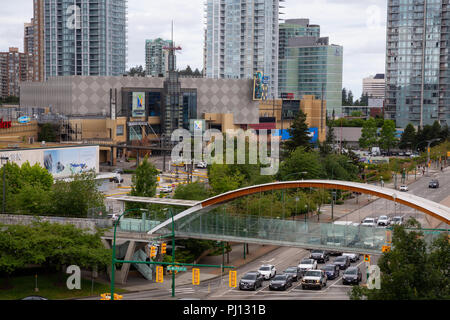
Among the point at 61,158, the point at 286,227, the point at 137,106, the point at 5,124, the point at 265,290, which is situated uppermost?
the point at 137,106

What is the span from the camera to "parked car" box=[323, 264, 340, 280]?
38.2 meters

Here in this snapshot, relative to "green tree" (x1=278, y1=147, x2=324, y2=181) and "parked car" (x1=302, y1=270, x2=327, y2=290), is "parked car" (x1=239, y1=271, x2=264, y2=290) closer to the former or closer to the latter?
"parked car" (x1=302, y1=270, x2=327, y2=290)

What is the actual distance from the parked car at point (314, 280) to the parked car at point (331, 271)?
1683mm

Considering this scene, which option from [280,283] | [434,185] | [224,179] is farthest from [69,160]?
[434,185]

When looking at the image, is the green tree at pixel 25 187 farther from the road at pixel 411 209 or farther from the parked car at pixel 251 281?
the road at pixel 411 209

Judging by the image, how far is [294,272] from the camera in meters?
38.5

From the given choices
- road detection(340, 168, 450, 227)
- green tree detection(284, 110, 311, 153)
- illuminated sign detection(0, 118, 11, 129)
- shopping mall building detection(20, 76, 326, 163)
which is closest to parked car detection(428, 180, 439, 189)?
road detection(340, 168, 450, 227)

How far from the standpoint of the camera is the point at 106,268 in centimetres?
3834

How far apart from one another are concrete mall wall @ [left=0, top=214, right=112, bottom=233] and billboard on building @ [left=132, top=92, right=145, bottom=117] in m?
67.1

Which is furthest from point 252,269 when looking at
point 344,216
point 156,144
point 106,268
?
point 156,144

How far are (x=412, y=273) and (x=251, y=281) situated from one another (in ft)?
55.2

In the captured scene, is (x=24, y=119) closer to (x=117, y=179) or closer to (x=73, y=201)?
(x=117, y=179)

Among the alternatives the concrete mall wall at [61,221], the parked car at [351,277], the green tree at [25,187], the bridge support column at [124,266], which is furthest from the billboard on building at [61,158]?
the parked car at [351,277]
